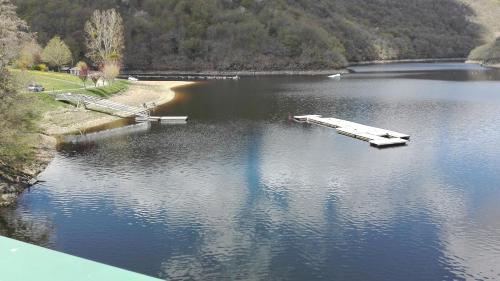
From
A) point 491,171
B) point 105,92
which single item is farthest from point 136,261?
point 105,92

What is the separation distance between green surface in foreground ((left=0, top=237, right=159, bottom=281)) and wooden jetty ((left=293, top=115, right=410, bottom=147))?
197ft

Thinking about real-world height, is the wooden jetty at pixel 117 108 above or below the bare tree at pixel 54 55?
below

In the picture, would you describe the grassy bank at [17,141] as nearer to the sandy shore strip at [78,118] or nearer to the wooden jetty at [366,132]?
the sandy shore strip at [78,118]

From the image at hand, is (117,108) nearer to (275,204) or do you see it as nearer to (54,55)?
(275,204)

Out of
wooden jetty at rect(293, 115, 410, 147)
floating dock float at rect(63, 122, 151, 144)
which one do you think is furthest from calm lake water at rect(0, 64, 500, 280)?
floating dock float at rect(63, 122, 151, 144)

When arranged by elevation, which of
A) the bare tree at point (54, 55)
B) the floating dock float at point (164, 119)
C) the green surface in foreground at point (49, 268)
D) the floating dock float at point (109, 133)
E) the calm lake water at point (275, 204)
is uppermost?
the bare tree at point (54, 55)

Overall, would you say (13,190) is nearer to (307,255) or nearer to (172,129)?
(307,255)

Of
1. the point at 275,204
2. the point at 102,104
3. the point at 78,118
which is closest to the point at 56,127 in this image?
the point at 78,118

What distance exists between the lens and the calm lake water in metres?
40.7

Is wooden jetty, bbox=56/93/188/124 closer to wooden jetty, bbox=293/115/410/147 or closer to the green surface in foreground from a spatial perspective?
wooden jetty, bbox=293/115/410/147

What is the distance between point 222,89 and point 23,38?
111483mm

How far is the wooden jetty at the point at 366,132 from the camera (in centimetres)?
8292

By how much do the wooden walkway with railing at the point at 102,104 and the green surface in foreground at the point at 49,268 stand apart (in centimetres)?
8098

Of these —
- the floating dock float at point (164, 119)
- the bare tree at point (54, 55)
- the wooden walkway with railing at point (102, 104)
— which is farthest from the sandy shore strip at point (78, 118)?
the bare tree at point (54, 55)
